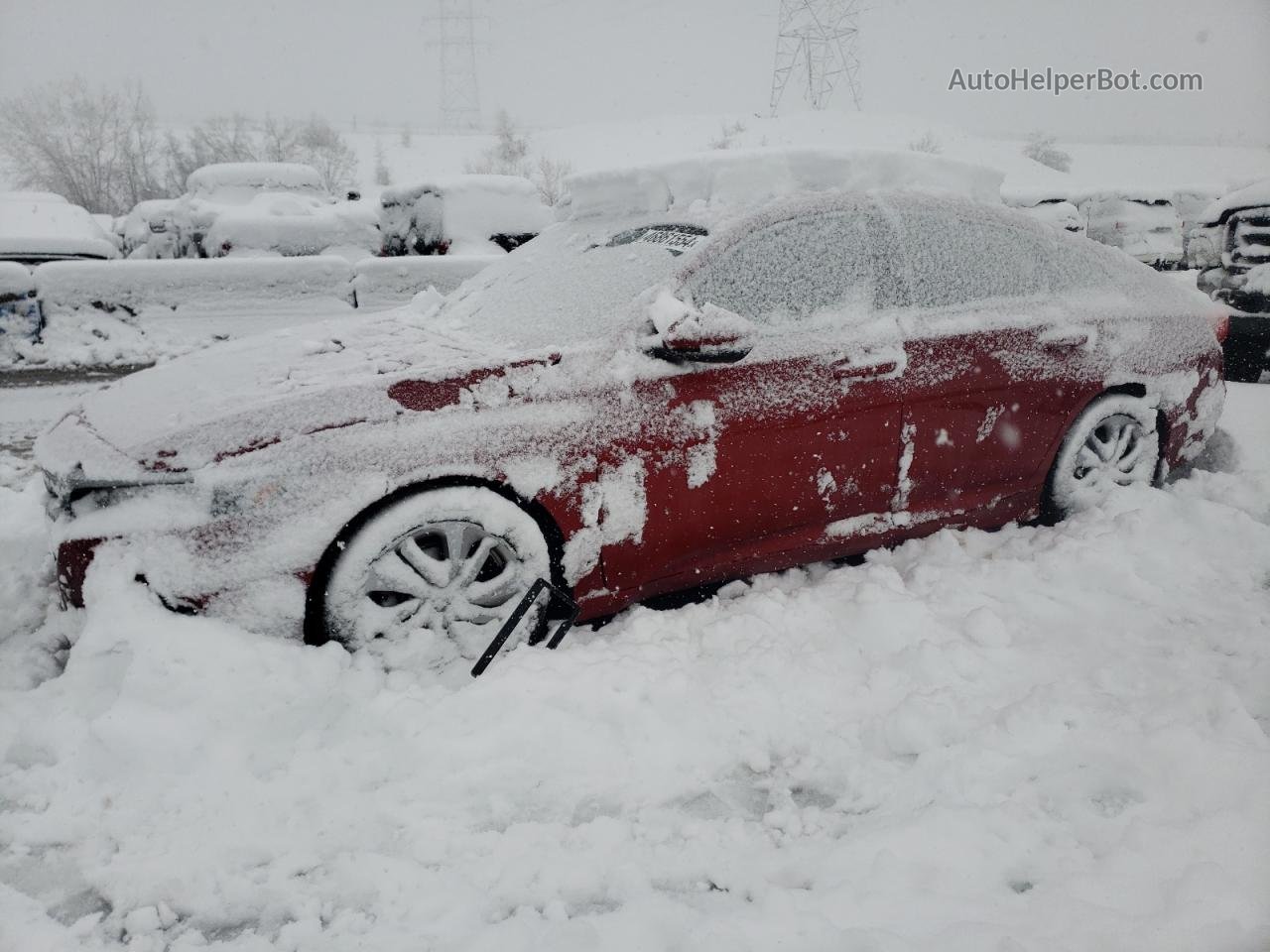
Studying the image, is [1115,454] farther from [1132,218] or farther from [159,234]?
[1132,218]

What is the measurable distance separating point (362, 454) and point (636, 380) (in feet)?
3.01

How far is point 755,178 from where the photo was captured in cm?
312

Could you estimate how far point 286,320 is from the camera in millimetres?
7023

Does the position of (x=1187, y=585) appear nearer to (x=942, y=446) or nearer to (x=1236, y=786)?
(x=942, y=446)

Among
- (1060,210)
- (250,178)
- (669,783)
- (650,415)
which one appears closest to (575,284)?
(650,415)

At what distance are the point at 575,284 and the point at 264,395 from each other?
120 cm

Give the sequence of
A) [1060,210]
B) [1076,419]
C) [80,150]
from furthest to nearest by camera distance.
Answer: [80,150] → [1060,210] → [1076,419]

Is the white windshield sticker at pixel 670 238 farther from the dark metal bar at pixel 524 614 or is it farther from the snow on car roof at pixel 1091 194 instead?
the snow on car roof at pixel 1091 194

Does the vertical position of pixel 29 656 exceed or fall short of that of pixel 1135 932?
it exceeds it

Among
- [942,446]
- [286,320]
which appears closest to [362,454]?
[942,446]

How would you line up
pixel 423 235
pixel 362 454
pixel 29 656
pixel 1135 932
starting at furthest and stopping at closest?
1. pixel 423 235
2. pixel 29 656
3. pixel 362 454
4. pixel 1135 932

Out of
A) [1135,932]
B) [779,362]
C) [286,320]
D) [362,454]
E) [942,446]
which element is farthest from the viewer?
[286,320]

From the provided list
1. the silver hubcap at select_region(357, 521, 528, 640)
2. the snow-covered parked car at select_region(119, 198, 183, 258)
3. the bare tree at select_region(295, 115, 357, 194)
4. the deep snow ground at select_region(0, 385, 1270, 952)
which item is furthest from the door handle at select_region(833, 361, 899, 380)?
the bare tree at select_region(295, 115, 357, 194)

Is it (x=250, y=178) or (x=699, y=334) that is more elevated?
(x=250, y=178)
